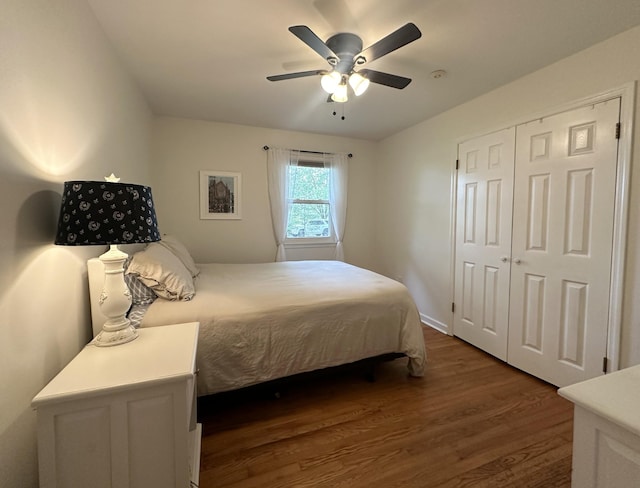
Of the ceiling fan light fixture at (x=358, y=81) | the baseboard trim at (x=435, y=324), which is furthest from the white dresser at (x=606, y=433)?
the baseboard trim at (x=435, y=324)

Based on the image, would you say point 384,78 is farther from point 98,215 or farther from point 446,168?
point 98,215

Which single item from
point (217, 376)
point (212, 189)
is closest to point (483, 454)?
point (217, 376)

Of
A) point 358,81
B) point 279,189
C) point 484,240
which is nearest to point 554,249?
point 484,240

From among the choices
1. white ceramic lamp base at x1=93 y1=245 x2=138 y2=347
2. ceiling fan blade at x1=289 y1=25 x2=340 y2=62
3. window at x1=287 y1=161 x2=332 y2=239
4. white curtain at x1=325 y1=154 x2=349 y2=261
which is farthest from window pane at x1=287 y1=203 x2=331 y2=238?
white ceramic lamp base at x1=93 y1=245 x2=138 y2=347

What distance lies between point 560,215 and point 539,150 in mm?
547

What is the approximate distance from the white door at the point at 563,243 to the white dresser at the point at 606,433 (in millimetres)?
1480

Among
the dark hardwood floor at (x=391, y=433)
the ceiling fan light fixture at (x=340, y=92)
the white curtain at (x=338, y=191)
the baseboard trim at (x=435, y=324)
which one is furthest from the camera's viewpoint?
the white curtain at (x=338, y=191)

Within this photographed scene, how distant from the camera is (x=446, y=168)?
3096 mm

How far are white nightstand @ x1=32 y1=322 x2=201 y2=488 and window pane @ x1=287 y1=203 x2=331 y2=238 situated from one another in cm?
295

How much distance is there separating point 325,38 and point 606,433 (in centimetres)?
224

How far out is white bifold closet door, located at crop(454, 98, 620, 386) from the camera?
1.88 metres

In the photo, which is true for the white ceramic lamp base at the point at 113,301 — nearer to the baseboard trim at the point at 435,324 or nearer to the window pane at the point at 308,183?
the window pane at the point at 308,183

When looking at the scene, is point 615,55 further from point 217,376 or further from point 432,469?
point 217,376

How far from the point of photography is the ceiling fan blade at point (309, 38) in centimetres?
139
